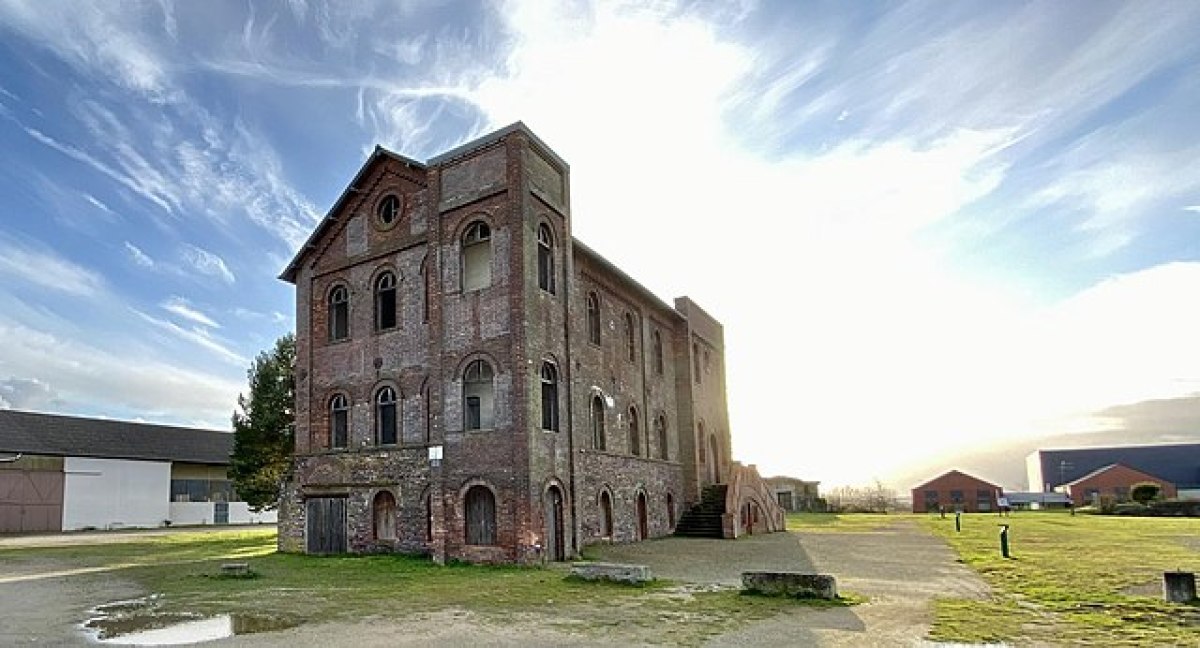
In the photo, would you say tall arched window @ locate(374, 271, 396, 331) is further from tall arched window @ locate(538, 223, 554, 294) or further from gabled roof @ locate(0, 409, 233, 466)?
gabled roof @ locate(0, 409, 233, 466)

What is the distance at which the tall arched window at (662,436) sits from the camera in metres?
29.0

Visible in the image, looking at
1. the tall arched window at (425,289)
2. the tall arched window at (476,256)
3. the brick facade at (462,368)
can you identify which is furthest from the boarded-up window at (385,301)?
the tall arched window at (476,256)

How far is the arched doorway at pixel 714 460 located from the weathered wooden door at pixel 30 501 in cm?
3475

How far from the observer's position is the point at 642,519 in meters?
25.8

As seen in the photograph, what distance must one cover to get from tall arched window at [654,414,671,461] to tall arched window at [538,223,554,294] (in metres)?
10.2

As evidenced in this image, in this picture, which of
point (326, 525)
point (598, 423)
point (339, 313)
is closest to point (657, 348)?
point (598, 423)

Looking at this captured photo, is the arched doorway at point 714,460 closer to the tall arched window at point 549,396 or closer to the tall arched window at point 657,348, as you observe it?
the tall arched window at point 657,348

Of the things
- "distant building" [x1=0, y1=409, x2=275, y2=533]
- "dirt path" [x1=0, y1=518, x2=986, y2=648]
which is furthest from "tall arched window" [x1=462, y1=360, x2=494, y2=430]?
"distant building" [x1=0, y1=409, x2=275, y2=533]

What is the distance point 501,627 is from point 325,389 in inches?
571

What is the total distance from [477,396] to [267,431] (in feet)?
62.5

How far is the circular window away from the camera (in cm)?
2216

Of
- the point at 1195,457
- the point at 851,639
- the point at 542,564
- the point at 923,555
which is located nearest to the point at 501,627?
the point at 851,639

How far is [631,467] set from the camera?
25.3 meters

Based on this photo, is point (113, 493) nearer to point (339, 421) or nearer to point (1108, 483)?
point (339, 421)
